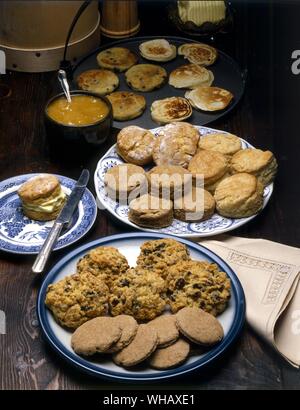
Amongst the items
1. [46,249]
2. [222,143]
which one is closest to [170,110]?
[222,143]

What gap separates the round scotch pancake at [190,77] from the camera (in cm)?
160

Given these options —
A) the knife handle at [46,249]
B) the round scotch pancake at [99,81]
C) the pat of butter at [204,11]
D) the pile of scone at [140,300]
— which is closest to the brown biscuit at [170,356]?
the pile of scone at [140,300]

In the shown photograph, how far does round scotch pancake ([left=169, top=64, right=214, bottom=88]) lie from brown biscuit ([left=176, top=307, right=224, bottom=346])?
76 centimetres

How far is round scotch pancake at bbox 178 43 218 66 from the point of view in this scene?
66.0 inches

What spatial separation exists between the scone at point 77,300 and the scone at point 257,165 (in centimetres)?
40

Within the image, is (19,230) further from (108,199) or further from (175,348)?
(175,348)

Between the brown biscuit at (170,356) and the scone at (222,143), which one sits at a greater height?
the scone at (222,143)

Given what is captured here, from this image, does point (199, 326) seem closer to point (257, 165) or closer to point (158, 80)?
point (257, 165)

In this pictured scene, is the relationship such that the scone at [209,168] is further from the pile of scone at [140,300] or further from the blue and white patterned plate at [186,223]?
the pile of scone at [140,300]

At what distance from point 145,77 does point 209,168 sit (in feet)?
1.45

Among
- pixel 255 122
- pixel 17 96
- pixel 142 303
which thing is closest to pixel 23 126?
pixel 17 96

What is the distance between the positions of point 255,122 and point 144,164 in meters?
0.33

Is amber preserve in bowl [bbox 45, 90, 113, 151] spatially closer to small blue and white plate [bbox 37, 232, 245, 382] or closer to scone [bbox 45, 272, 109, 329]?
small blue and white plate [bbox 37, 232, 245, 382]

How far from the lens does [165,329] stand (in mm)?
955
